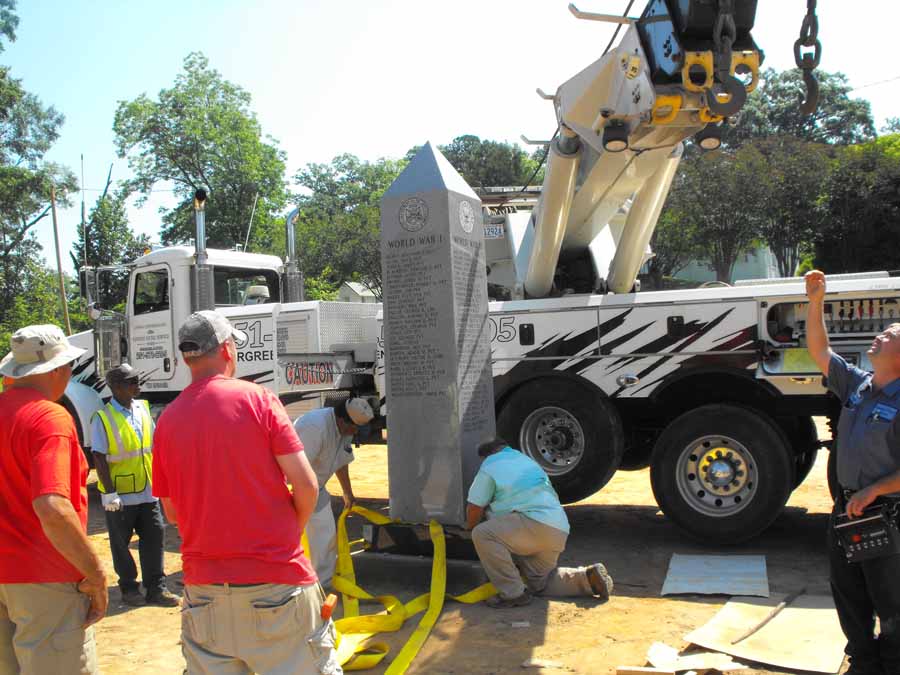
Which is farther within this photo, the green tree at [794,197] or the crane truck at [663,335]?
the green tree at [794,197]

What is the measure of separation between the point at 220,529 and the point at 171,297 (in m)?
7.72

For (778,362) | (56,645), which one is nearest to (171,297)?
(778,362)

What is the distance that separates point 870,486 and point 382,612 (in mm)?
3246

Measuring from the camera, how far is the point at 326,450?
6.22 m

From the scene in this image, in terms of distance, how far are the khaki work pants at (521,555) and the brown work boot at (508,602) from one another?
0.02 metres

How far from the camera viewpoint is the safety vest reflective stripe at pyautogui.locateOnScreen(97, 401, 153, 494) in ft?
20.8

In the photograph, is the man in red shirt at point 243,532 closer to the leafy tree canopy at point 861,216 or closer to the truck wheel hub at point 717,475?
the truck wheel hub at point 717,475

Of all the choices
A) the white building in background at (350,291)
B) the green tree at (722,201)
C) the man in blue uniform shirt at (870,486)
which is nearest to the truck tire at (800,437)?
the man in blue uniform shirt at (870,486)

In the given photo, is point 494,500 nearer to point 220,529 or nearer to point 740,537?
point 740,537

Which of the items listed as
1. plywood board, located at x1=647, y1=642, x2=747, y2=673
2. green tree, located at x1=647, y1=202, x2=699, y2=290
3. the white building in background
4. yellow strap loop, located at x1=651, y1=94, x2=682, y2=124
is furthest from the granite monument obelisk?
the white building in background

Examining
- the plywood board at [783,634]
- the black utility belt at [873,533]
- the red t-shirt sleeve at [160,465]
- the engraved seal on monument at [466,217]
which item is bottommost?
the plywood board at [783,634]

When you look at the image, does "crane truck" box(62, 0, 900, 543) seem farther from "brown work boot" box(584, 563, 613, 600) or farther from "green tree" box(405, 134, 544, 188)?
"green tree" box(405, 134, 544, 188)

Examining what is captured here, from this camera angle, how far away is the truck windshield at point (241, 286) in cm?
1054

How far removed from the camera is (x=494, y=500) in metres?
5.94
